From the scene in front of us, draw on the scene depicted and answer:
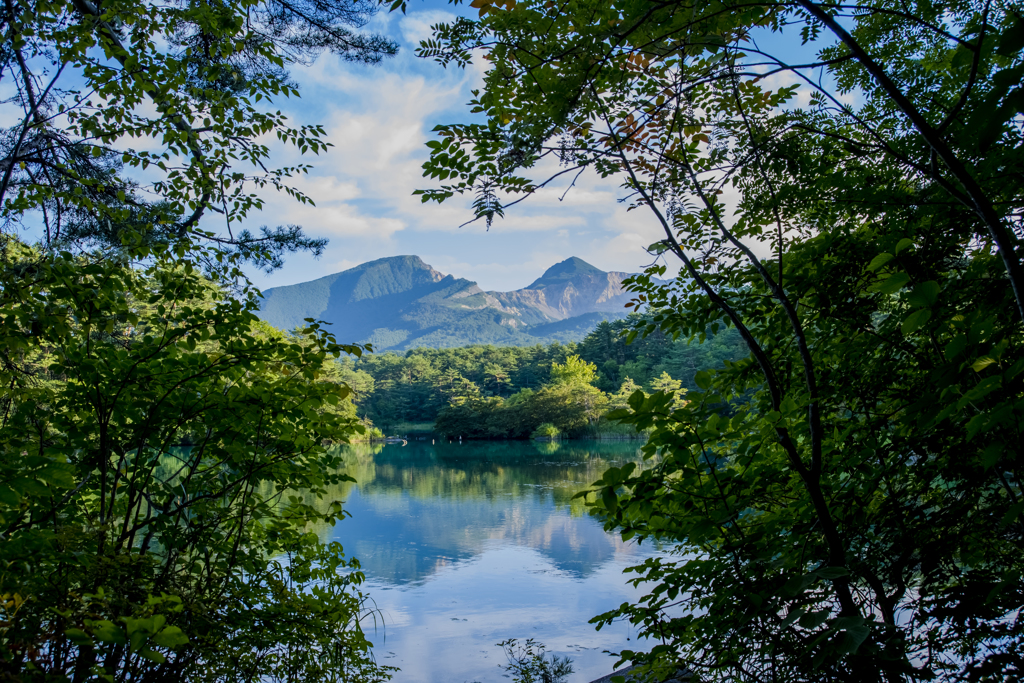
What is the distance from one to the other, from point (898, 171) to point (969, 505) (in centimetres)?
97

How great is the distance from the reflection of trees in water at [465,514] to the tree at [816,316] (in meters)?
6.60

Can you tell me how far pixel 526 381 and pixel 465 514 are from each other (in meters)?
30.2

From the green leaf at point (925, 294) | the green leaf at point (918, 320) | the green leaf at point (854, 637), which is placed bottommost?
the green leaf at point (854, 637)

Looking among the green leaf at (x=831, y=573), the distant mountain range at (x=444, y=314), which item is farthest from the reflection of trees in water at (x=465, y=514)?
the distant mountain range at (x=444, y=314)

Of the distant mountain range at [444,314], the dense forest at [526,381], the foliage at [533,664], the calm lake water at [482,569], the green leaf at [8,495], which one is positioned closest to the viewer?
the green leaf at [8,495]

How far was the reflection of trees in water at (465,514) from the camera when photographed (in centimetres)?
869

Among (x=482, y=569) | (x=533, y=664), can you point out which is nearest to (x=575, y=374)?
(x=482, y=569)

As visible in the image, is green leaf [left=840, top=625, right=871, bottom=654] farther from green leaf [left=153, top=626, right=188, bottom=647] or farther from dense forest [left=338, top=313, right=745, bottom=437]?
dense forest [left=338, top=313, right=745, bottom=437]

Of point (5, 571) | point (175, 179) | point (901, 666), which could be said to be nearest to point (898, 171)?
point (901, 666)

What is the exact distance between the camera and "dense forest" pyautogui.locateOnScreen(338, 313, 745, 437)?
3009 cm

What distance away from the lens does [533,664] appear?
4.34m

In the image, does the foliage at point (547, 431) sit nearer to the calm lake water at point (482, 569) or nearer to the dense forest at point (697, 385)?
the calm lake water at point (482, 569)

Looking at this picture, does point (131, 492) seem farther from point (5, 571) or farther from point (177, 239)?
point (177, 239)

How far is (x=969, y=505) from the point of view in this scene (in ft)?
4.23
